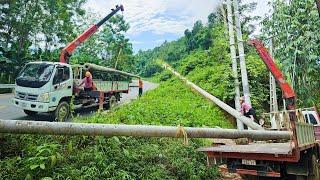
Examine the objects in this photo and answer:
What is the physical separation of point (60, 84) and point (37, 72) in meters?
0.97

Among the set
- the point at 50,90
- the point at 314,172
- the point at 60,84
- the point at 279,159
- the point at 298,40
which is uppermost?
the point at 298,40

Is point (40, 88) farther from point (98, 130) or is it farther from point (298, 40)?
point (298, 40)

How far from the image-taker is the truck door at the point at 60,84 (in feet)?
→ 42.5

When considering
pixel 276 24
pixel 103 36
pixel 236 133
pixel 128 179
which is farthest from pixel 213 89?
pixel 103 36

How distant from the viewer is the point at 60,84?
13445 mm

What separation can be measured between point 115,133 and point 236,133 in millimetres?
3013

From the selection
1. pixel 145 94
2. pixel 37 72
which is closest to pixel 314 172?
pixel 37 72

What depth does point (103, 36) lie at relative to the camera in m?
47.3

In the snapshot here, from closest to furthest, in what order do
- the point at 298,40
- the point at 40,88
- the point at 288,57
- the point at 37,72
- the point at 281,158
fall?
1. the point at 281,158
2. the point at 40,88
3. the point at 37,72
4. the point at 298,40
5. the point at 288,57

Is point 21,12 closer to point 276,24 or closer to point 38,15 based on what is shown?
point 38,15

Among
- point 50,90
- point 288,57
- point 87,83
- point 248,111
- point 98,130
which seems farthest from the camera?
point 288,57

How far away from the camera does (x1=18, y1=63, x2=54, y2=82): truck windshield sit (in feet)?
42.1

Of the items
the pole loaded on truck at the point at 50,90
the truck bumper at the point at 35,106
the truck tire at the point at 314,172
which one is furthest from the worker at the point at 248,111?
the truck bumper at the point at 35,106

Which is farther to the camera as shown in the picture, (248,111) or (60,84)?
(248,111)
